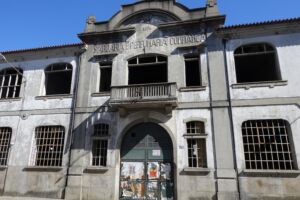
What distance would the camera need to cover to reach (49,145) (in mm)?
15430

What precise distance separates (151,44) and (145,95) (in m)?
3.81

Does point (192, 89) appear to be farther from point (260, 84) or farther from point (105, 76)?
point (105, 76)

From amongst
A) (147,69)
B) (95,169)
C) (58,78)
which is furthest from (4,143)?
(147,69)

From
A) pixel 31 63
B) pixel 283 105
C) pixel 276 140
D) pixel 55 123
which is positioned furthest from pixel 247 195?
pixel 31 63

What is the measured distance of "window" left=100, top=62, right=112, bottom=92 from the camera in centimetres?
1617

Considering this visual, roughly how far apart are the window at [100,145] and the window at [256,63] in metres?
8.80

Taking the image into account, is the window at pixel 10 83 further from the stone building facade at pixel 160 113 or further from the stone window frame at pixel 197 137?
the stone window frame at pixel 197 137

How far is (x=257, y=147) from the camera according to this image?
12.6m

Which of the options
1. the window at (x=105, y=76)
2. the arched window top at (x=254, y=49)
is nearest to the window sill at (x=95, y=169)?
the window at (x=105, y=76)

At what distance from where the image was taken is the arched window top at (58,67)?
667 inches

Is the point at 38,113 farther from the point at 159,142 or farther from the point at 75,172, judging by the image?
the point at 159,142

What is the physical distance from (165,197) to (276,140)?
634 centimetres

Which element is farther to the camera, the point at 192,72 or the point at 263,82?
the point at 192,72

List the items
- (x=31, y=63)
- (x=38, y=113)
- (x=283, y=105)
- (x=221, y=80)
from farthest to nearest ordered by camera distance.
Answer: (x=31, y=63)
(x=38, y=113)
(x=221, y=80)
(x=283, y=105)
